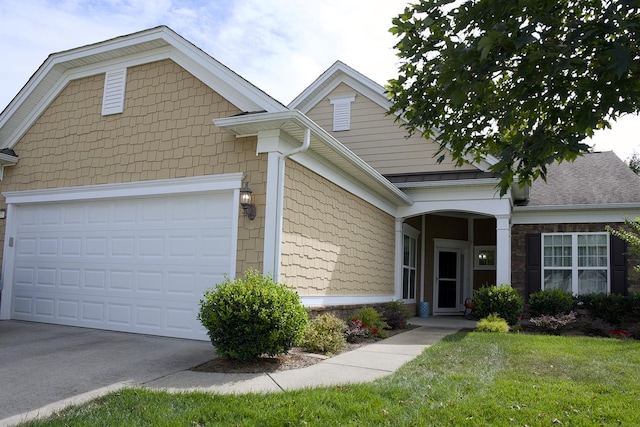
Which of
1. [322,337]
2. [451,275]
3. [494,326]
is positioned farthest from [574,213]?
[322,337]

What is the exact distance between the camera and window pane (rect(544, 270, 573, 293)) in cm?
1434

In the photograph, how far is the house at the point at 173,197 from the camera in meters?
8.27

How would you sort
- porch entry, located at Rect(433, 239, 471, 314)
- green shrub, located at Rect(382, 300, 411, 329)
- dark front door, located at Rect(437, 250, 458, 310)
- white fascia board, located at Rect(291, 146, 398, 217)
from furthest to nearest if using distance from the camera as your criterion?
dark front door, located at Rect(437, 250, 458, 310) → porch entry, located at Rect(433, 239, 471, 314) → green shrub, located at Rect(382, 300, 411, 329) → white fascia board, located at Rect(291, 146, 398, 217)

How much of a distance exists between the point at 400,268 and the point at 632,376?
8060 mm

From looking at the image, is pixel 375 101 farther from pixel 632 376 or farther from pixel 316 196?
pixel 632 376

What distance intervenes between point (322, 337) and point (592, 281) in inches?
377

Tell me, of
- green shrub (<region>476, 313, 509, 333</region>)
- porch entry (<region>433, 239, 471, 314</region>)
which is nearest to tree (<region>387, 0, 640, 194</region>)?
green shrub (<region>476, 313, 509, 333</region>)

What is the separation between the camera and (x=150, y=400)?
191 inches

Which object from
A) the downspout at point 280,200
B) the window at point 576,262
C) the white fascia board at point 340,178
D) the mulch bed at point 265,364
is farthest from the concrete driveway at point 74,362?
the window at point 576,262

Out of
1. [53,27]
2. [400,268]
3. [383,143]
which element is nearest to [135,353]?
[53,27]

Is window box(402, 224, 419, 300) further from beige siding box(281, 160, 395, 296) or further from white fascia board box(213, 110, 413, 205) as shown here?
white fascia board box(213, 110, 413, 205)

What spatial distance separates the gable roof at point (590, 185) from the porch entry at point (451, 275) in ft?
9.98

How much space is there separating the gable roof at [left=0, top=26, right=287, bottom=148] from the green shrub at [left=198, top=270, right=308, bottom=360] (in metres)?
2.99

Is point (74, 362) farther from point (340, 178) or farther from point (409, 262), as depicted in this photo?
point (409, 262)
